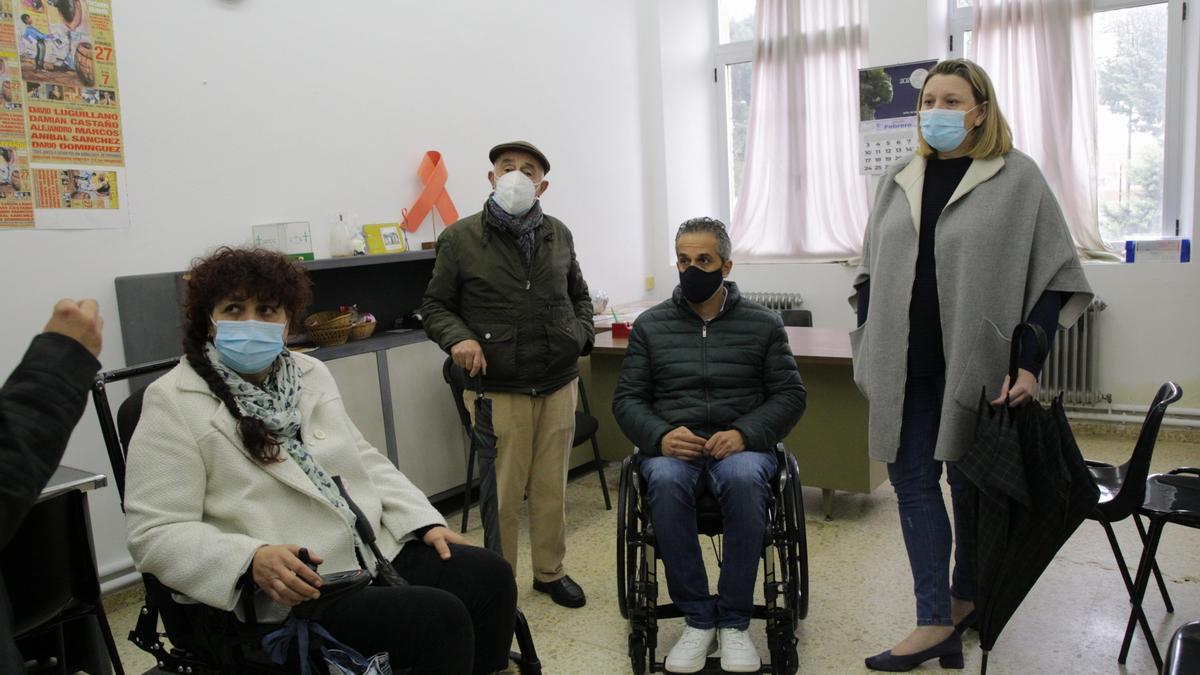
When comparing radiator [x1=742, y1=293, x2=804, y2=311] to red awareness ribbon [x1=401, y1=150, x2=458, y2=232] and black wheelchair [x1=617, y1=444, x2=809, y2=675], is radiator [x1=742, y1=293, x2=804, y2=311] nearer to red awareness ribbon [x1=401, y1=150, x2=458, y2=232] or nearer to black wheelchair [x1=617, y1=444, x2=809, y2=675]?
red awareness ribbon [x1=401, y1=150, x2=458, y2=232]

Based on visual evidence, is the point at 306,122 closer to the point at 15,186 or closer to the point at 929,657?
the point at 15,186

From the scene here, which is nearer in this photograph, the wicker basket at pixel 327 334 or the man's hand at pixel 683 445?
the man's hand at pixel 683 445

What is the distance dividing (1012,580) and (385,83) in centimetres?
311

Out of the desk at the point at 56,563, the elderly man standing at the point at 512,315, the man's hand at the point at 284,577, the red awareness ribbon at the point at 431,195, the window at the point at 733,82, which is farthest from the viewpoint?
the window at the point at 733,82

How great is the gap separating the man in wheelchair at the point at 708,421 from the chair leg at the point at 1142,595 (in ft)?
2.91

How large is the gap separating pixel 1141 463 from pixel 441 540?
65.1 inches

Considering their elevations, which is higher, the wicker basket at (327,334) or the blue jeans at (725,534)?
the wicker basket at (327,334)

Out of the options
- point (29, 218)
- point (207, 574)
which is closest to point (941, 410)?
point (207, 574)

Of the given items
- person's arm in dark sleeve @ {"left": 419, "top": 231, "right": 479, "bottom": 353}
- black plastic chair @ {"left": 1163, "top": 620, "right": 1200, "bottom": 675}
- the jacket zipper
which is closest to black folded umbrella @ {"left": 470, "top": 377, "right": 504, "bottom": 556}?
person's arm in dark sleeve @ {"left": 419, "top": 231, "right": 479, "bottom": 353}

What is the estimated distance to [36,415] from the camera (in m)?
1.13

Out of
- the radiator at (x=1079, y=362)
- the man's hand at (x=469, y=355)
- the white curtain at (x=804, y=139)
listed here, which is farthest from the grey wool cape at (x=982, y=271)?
the white curtain at (x=804, y=139)

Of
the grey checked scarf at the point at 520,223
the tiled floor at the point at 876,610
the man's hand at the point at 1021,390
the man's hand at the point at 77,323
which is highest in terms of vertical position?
the grey checked scarf at the point at 520,223

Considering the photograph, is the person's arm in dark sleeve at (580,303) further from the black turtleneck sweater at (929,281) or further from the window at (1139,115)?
the window at (1139,115)

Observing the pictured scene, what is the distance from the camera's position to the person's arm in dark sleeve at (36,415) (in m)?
1.12
